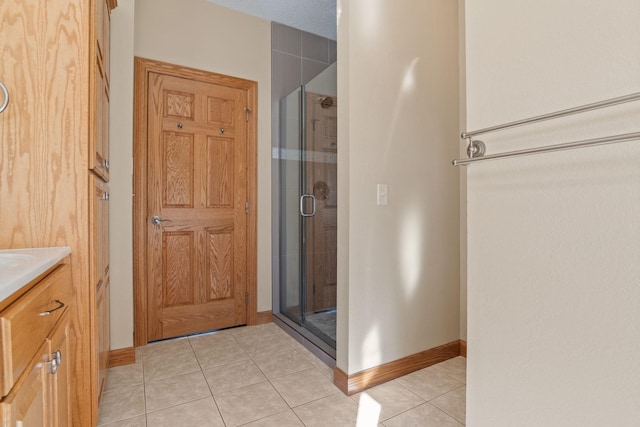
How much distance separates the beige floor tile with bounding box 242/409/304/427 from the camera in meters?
1.54

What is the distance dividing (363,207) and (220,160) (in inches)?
58.4

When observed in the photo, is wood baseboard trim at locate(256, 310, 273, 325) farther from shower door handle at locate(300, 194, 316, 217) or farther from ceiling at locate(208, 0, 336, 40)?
ceiling at locate(208, 0, 336, 40)

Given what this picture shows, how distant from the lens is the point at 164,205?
2.57 meters

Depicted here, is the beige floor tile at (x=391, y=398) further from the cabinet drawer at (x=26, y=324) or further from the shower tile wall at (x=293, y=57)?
the shower tile wall at (x=293, y=57)

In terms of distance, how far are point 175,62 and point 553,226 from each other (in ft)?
9.08

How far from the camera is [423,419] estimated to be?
1597 millimetres

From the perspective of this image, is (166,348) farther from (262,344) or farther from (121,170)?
(121,170)

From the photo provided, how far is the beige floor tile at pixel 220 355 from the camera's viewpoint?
7.12 ft

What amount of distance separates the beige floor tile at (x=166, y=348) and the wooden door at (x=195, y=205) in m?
0.08

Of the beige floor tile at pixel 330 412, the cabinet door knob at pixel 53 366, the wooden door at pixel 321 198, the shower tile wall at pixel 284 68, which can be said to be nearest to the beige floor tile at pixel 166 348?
the shower tile wall at pixel 284 68

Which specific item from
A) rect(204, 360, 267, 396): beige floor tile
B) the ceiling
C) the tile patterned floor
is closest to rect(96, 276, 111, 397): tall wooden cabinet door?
the tile patterned floor

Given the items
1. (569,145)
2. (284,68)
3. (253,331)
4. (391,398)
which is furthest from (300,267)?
(569,145)

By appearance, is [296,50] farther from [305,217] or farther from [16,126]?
[16,126]

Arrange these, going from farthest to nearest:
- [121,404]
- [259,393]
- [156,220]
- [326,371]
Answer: [156,220] < [326,371] < [259,393] < [121,404]
